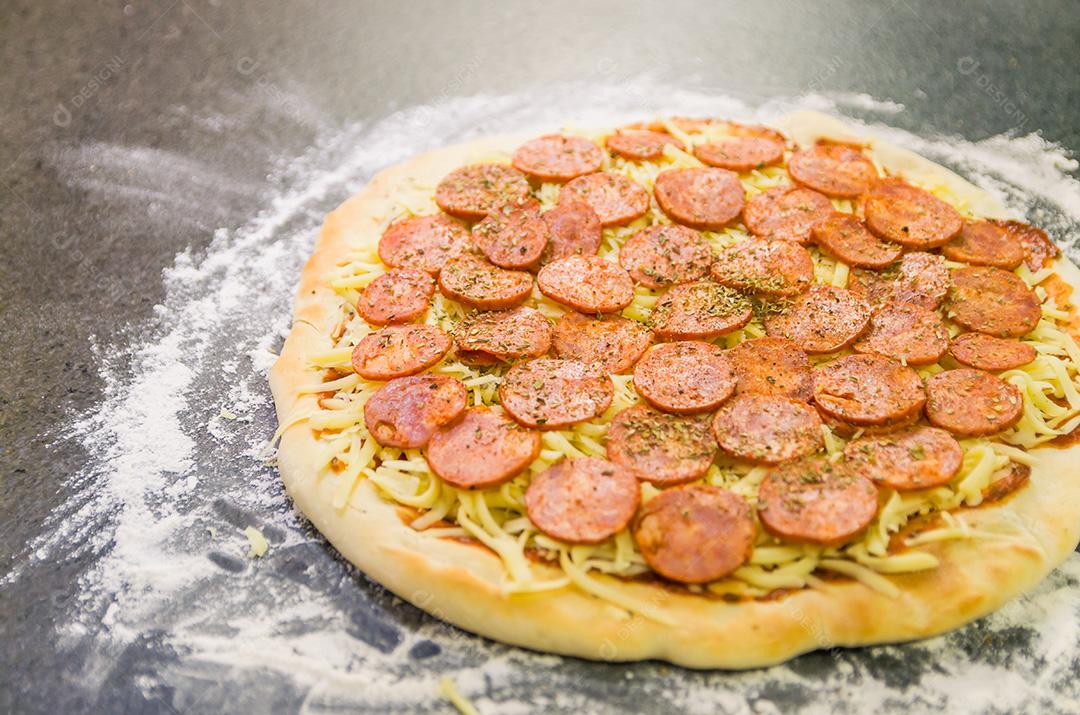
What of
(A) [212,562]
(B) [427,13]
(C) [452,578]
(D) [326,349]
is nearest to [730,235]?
(D) [326,349]

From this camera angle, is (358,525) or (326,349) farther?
(326,349)

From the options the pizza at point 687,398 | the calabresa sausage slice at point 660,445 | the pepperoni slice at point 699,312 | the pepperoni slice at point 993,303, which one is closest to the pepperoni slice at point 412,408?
the pizza at point 687,398

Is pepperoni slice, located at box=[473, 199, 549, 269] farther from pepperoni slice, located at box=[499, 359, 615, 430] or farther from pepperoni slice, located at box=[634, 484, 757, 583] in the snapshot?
pepperoni slice, located at box=[634, 484, 757, 583]

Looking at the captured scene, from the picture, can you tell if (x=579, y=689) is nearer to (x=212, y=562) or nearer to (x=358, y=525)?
(x=358, y=525)

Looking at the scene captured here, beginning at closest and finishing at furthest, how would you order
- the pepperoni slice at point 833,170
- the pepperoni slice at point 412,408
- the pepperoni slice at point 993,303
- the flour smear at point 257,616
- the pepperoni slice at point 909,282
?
1. the flour smear at point 257,616
2. the pepperoni slice at point 412,408
3. the pepperoni slice at point 993,303
4. the pepperoni slice at point 909,282
5. the pepperoni slice at point 833,170

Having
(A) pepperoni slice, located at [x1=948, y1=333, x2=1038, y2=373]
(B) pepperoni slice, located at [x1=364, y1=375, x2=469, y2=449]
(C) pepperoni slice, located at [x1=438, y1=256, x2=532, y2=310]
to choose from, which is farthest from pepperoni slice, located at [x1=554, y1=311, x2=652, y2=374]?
(A) pepperoni slice, located at [x1=948, y1=333, x2=1038, y2=373]

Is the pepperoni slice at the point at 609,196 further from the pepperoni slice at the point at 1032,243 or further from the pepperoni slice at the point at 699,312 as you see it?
the pepperoni slice at the point at 1032,243
